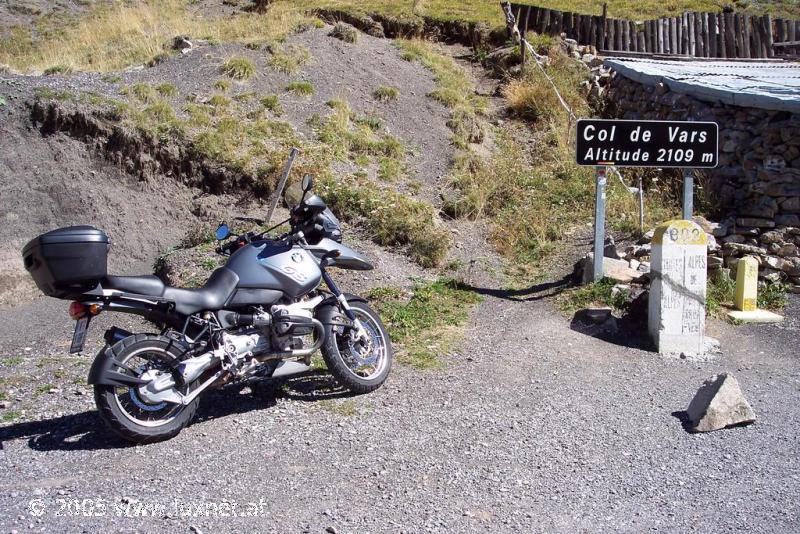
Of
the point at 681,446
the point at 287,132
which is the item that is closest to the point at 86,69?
the point at 287,132

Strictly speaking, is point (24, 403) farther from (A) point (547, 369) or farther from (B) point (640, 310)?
(B) point (640, 310)

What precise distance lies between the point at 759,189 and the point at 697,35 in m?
8.72

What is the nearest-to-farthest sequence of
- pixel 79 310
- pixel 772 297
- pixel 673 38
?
pixel 79 310, pixel 772 297, pixel 673 38

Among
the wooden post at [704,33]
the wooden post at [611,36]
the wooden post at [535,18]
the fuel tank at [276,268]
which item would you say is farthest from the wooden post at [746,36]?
the fuel tank at [276,268]

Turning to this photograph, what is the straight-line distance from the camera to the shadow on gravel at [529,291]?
8469 mm

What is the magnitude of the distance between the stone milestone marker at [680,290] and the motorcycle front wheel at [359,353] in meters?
2.62

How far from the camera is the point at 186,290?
5277mm

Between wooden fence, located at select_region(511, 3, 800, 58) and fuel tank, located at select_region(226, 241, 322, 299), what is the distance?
A: 13325 millimetres

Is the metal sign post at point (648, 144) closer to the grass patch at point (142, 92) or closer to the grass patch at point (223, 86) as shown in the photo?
the grass patch at point (223, 86)

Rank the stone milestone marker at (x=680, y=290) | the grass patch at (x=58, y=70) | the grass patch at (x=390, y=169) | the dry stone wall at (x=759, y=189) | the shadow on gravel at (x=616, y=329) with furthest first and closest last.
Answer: the grass patch at (x=58, y=70) → the grass patch at (x=390, y=169) → the dry stone wall at (x=759, y=189) → the shadow on gravel at (x=616, y=329) → the stone milestone marker at (x=680, y=290)

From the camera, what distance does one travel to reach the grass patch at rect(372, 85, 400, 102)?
46.0 feet

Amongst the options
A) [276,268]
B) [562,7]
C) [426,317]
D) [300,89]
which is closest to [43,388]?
[276,268]

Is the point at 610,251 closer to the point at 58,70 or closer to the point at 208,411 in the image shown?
the point at 208,411

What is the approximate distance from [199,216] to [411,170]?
3.16m
